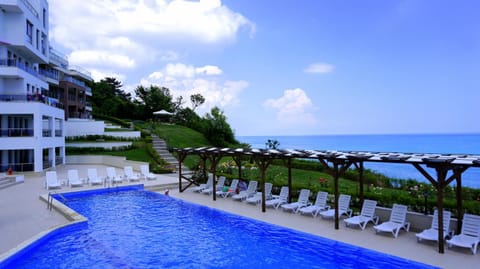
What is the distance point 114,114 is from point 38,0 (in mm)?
30866

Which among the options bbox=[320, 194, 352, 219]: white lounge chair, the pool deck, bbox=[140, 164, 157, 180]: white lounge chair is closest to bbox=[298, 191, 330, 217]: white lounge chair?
the pool deck

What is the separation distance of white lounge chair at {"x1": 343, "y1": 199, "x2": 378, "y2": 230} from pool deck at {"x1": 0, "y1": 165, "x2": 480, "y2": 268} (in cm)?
21

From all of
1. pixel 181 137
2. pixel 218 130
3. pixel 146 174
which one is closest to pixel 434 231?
pixel 146 174

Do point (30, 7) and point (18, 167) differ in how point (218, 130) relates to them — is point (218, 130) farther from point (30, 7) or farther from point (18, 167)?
point (30, 7)

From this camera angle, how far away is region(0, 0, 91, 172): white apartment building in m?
22.1

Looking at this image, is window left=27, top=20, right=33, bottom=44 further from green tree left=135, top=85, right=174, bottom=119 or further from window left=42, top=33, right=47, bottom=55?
green tree left=135, top=85, right=174, bottom=119

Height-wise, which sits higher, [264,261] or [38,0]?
[38,0]

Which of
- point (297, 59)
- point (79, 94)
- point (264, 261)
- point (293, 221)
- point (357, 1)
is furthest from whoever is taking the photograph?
point (79, 94)

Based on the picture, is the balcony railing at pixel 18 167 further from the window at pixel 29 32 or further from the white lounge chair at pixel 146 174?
the window at pixel 29 32

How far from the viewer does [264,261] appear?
845cm

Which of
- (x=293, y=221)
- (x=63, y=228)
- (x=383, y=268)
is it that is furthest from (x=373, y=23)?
(x=63, y=228)

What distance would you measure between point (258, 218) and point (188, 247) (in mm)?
3416

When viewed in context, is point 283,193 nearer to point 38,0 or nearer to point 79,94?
point 38,0

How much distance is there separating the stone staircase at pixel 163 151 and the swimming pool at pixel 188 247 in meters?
13.1
